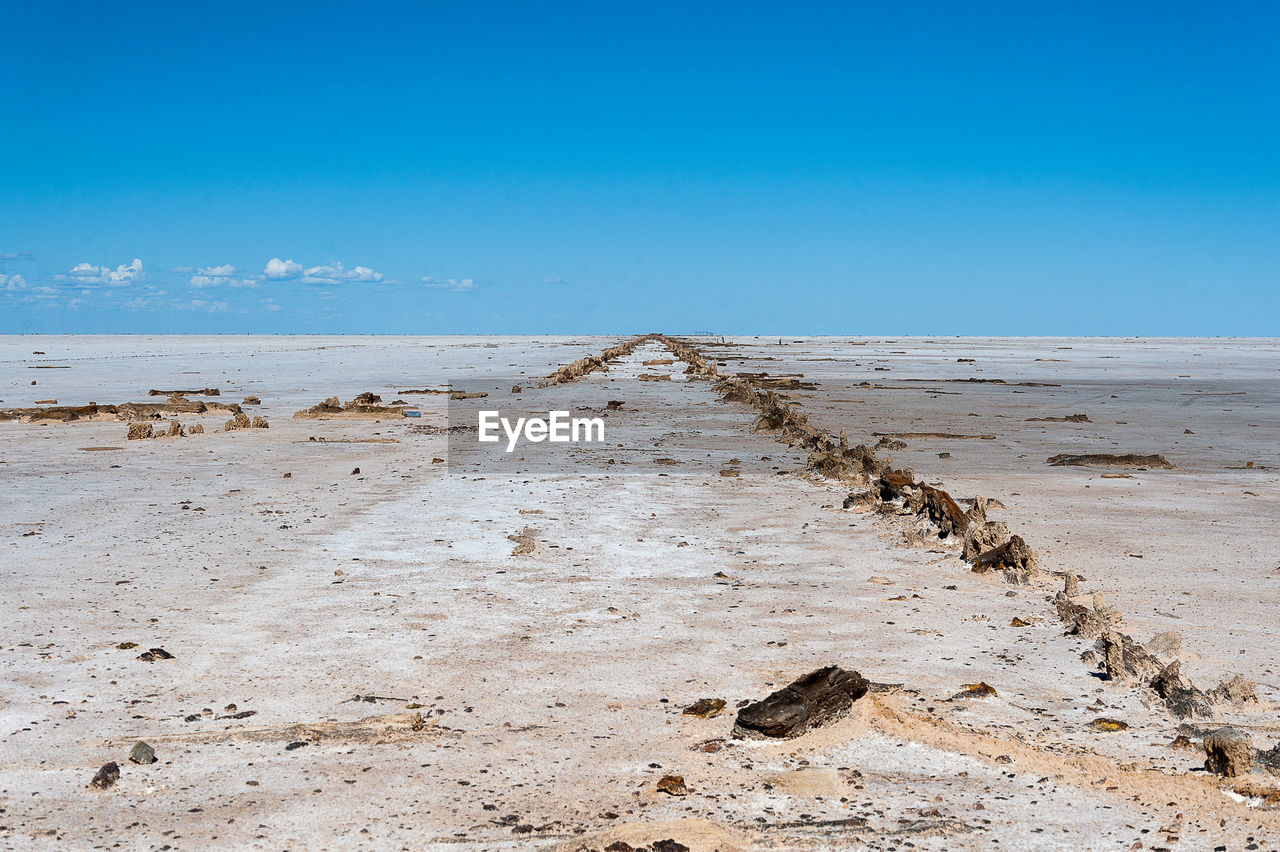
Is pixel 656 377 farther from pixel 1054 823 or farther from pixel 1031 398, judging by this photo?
pixel 1054 823

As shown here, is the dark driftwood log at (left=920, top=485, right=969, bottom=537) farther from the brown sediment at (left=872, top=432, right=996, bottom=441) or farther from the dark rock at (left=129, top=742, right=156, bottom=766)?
the brown sediment at (left=872, top=432, right=996, bottom=441)

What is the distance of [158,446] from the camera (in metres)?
14.3

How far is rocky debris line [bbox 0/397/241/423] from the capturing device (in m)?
18.1

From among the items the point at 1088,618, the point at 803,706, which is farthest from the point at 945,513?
the point at 803,706

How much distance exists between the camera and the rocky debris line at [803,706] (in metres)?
4.19

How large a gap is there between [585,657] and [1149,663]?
8.24 feet

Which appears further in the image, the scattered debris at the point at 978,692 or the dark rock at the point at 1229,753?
the scattered debris at the point at 978,692

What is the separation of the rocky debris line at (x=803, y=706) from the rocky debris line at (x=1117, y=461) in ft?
30.1

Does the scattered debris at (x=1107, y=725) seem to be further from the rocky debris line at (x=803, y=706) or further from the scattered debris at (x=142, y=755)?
the scattered debris at (x=142, y=755)

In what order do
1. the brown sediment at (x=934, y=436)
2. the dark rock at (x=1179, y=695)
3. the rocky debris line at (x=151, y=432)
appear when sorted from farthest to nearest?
the brown sediment at (x=934, y=436), the rocky debris line at (x=151, y=432), the dark rock at (x=1179, y=695)

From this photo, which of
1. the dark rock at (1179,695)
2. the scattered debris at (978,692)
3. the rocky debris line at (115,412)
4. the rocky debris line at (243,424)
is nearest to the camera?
the dark rock at (1179,695)

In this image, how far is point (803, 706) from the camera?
4.25 metres

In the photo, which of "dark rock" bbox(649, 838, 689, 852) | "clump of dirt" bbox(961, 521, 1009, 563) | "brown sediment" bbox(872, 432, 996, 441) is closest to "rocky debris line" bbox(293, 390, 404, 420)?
"brown sediment" bbox(872, 432, 996, 441)

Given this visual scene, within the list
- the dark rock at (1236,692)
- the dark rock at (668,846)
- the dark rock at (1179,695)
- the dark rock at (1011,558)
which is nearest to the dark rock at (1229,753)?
the dark rock at (1179,695)
